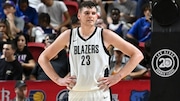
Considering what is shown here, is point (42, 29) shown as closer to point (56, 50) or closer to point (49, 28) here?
point (49, 28)

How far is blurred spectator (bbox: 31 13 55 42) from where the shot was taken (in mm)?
10969

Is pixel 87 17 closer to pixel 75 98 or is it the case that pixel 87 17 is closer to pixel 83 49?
pixel 83 49

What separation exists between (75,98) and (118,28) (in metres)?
5.67

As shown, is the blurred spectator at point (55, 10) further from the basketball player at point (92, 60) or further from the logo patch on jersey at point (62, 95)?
the basketball player at point (92, 60)

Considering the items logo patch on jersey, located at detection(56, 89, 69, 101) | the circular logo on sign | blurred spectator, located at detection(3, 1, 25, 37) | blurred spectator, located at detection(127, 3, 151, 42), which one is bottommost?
logo patch on jersey, located at detection(56, 89, 69, 101)

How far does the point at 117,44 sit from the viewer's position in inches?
214

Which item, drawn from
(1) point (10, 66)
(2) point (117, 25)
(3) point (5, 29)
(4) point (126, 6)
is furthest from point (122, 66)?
(4) point (126, 6)

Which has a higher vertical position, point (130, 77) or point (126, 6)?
point (126, 6)

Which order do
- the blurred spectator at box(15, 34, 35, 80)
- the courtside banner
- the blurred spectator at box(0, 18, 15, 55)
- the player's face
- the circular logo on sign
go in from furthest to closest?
the blurred spectator at box(0, 18, 15, 55) < the blurred spectator at box(15, 34, 35, 80) < the courtside banner < the player's face < the circular logo on sign

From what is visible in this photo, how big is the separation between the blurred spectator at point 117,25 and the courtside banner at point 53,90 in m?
3.33

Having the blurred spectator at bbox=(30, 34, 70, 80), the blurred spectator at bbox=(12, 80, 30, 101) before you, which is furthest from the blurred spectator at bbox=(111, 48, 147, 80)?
the blurred spectator at bbox=(12, 80, 30, 101)

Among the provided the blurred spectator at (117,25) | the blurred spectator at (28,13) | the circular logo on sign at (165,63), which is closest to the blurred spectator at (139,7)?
the blurred spectator at (117,25)

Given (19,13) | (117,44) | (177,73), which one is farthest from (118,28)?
(177,73)

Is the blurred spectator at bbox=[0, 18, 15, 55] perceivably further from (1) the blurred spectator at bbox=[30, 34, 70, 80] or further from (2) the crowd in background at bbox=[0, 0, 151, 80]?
(1) the blurred spectator at bbox=[30, 34, 70, 80]
